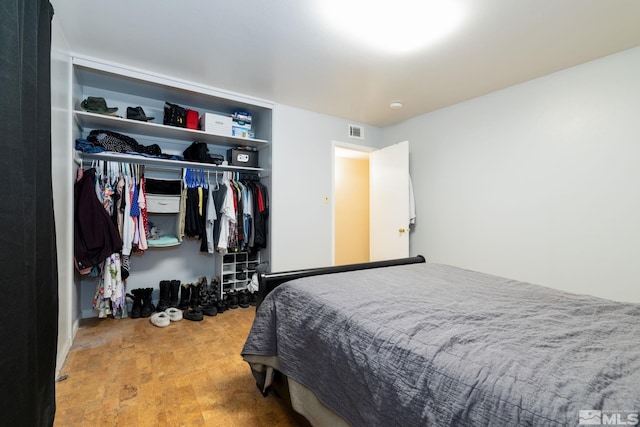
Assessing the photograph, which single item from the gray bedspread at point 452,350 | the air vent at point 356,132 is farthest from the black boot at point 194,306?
the air vent at point 356,132

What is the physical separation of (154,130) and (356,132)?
2.53 metres

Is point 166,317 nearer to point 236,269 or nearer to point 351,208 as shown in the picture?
point 236,269

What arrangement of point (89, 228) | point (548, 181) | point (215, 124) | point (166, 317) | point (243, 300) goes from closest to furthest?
point (89, 228)
point (548, 181)
point (166, 317)
point (215, 124)
point (243, 300)

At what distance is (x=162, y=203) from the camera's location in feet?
9.89

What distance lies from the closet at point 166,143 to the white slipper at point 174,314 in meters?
0.50

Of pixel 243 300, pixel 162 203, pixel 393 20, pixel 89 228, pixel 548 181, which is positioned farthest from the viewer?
pixel 243 300

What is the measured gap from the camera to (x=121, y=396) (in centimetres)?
168

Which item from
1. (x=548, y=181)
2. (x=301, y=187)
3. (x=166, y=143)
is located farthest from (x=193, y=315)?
(x=548, y=181)

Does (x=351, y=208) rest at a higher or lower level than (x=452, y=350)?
higher

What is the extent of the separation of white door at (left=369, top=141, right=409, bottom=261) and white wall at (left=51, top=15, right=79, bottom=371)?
10.8ft

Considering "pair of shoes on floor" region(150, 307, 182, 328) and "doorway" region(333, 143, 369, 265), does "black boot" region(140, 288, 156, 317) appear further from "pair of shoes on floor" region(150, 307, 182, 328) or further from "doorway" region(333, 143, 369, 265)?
"doorway" region(333, 143, 369, 265)

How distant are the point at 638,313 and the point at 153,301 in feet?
12.8

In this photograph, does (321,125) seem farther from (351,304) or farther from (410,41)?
(351,304)

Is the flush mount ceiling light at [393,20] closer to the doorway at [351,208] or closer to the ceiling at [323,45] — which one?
the ceiling at [323,45]
